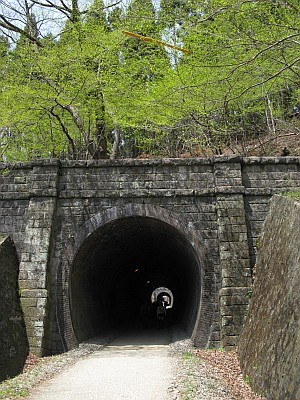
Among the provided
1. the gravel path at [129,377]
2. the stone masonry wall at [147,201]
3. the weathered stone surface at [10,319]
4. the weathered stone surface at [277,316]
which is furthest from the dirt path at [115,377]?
the stone masonry wall at [147,201]

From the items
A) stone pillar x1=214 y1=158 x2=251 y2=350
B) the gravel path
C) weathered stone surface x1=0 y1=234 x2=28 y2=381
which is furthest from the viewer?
stone pillar x1=214 y1=158 x2=251 y2=350

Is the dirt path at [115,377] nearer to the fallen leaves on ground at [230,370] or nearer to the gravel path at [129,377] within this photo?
the gravel path at [129,377]

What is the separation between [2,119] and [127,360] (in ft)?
30.4

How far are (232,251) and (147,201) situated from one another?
259cm

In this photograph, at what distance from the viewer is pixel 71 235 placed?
34.9 feet

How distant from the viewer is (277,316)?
239 inches

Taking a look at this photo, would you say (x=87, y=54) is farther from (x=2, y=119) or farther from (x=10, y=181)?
(x=10, y=181)

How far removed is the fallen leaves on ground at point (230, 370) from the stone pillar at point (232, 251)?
20.2 inches

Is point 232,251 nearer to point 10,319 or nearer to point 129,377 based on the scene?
point 129,377

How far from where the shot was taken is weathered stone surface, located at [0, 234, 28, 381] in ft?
26.8

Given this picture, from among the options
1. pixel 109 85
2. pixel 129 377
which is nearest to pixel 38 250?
pixel 129 377

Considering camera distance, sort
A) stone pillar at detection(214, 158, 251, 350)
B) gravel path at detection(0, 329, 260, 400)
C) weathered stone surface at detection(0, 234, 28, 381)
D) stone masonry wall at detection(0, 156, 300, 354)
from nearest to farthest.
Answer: gravel path at detection(0, 329, 260, 400) → weathered stone surface at detection(0, 234, 28, 381) → stone pillar at detection(214, 158, 251, 350) → stone masonry wall at detection(0, 156, 300, 354)

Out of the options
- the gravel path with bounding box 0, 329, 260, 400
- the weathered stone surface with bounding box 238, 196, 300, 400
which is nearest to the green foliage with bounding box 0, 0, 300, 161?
the weathered stone surface with bounding box 238, 196, 300, 400

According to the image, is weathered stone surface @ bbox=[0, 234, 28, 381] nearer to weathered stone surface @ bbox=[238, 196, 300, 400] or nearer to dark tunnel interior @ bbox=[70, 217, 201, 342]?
dark tunnel interior @ bbox=[70, 217, 201, 342]
